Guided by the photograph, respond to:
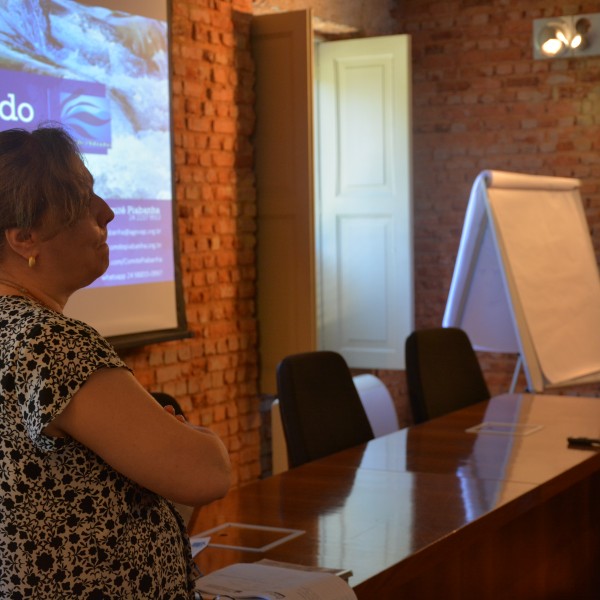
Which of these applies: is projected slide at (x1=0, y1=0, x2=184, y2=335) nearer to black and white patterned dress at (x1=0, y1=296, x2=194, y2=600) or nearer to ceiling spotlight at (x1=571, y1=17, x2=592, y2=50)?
black and white patterned dress at (x1=0, y1=296, x2=194, y2=600)

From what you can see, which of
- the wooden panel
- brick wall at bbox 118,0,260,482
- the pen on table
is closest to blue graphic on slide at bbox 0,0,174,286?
brick wall at bbox 118,0,260,482

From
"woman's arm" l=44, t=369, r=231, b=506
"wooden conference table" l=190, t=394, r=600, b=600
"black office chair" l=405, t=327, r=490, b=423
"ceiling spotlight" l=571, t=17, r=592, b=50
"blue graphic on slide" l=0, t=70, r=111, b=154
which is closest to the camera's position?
"woman's arm" l=44, t=369, r=231, b=506

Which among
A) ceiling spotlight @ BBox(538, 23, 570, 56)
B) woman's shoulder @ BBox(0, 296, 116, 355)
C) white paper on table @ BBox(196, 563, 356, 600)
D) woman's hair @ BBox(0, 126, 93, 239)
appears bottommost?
white paper on table @ BBox(196, 563, 356, 600)

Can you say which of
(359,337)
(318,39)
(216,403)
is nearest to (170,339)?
(216,403)

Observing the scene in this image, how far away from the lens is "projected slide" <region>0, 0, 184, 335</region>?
4.12 meters

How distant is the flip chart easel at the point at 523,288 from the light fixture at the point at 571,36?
1357 millimetres

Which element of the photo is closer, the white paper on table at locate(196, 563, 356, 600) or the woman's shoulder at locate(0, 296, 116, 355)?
the woman's shoulder at locate(0, 296, 116, 355)

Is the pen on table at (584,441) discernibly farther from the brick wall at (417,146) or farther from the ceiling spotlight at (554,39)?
the ceiling spotlight at (554,39)

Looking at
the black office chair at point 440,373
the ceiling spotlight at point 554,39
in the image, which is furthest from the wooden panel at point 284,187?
the ceiling spotlight at point 554,39

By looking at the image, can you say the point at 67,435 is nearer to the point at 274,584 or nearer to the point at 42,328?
the point at 42,328

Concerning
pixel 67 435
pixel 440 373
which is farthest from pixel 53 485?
pixel 440 373

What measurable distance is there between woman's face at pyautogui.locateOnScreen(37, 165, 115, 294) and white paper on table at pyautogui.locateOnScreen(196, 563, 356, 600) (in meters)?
0.67

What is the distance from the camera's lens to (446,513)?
2598 mm

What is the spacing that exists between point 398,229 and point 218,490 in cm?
540
